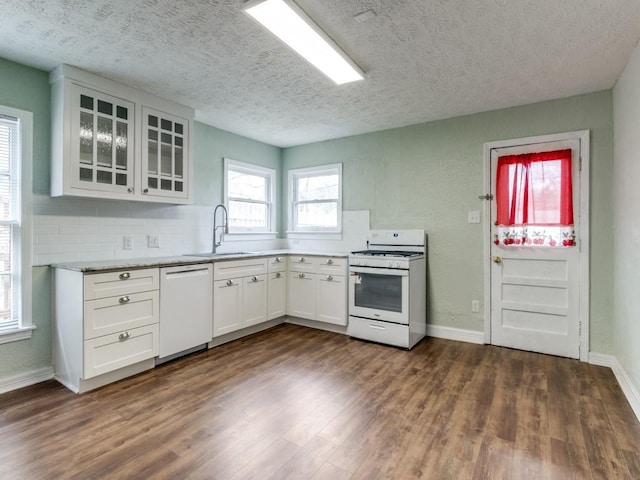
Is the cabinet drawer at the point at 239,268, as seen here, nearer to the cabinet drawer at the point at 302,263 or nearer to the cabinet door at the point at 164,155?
the cabinet drawer at the point at 302,263

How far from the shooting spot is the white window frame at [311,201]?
4629 millimetres

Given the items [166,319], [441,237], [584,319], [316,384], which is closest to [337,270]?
[441,237]

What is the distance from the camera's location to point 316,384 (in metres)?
2.66

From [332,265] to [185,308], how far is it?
1.67 metres

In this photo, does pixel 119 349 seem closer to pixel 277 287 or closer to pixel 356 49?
pixel 277 287

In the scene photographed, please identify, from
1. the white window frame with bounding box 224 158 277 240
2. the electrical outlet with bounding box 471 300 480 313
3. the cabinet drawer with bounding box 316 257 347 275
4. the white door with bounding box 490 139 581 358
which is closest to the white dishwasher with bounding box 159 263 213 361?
the white window frame with bounding box 224 158 277 240

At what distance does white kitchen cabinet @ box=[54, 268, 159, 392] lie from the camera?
8.17ft

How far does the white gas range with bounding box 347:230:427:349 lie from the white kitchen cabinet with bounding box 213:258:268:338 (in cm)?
104

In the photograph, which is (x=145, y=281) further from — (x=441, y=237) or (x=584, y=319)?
(x=584, y=319)

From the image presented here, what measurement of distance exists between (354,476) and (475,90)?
3.11 metres

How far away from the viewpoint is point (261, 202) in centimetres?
491

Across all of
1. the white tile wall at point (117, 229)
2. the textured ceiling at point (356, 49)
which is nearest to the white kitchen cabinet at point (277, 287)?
the white tile wall at point (117, 229)

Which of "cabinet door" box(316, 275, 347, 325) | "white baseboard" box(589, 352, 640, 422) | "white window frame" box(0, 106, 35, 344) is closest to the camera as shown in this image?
"white baseboard" box(589, 352, 640, 422)

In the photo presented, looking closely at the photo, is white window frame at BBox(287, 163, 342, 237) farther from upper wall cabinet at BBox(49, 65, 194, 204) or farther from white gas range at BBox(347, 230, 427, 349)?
upper wall cabinet at BBox(49, 65, 194, 204)
